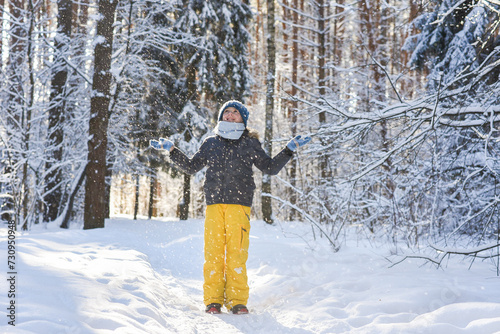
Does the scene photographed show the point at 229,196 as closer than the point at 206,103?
Yes

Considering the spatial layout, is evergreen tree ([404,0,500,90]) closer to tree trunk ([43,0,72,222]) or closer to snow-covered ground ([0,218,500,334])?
snow-covered ground ([0,218,500,334])

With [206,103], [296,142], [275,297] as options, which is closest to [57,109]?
[206,103]

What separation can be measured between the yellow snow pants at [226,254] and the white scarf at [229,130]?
0.75 m

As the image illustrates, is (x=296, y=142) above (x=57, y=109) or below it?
below

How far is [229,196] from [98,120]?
6504mm

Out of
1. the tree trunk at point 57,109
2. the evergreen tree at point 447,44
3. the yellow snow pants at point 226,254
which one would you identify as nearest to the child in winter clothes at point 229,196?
the yellow snow pants at point 226,254

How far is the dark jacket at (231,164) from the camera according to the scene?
12.4 ft

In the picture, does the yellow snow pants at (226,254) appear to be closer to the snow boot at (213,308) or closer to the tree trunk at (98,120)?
the snow boot at (213,308)

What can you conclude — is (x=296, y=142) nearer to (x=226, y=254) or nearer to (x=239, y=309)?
(x=226, y=254)

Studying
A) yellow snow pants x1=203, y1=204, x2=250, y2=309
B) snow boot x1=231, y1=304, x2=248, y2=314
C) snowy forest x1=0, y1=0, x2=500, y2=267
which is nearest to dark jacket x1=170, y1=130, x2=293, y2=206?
yellow snow pants x1=203, y1=204, x2=250, y2=309

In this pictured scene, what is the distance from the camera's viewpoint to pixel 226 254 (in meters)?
3.76

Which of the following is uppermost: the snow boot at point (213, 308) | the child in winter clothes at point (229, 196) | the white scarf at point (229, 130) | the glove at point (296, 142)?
the white scarf at point (229, 130)

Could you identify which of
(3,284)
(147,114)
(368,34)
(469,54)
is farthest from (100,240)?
(368,34)

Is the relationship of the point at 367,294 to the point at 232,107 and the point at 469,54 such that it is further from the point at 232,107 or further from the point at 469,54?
the point at 469,54
